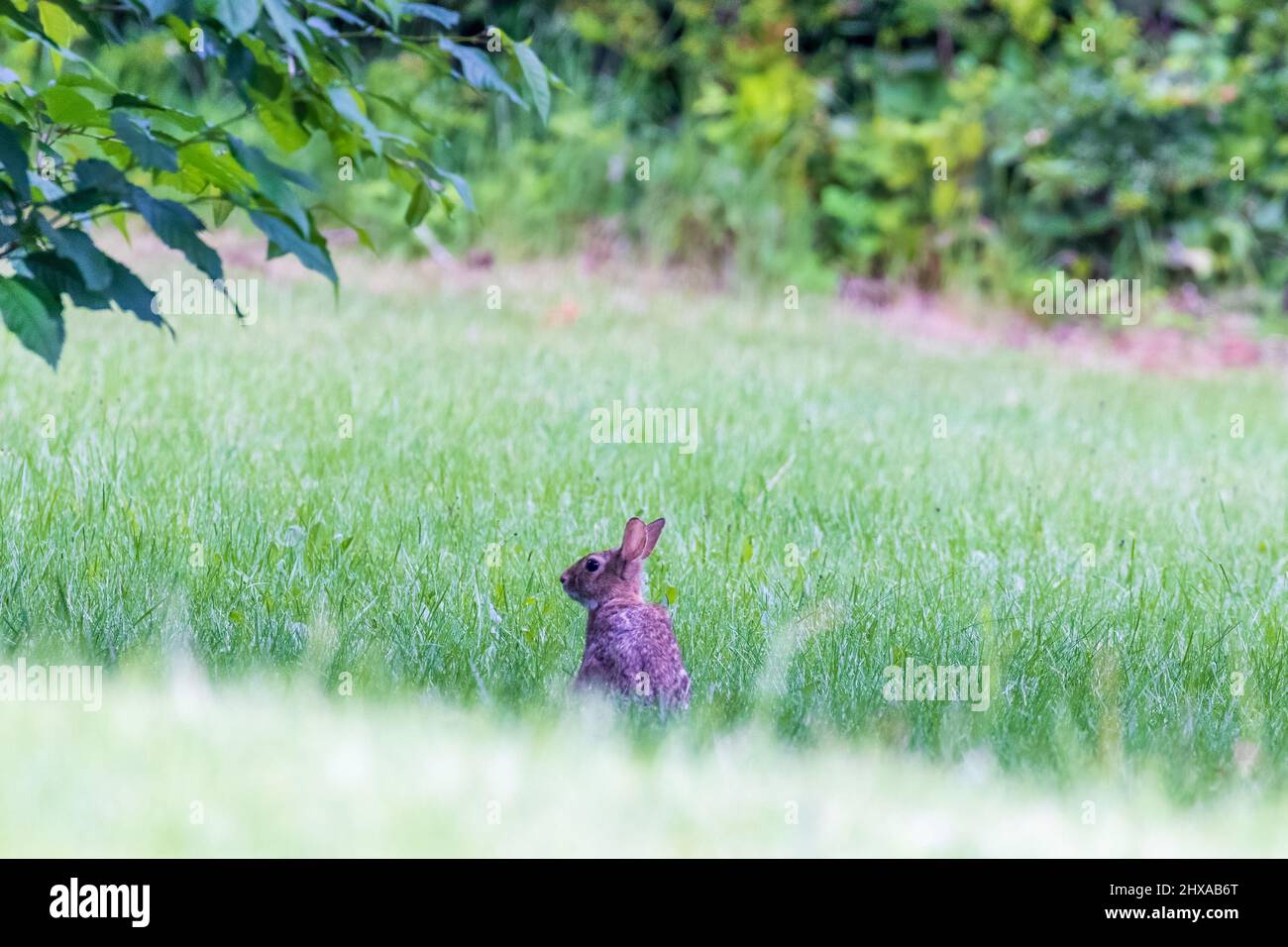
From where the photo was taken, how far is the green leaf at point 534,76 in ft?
12.3

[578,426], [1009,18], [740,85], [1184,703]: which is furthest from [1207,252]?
[1184,703]

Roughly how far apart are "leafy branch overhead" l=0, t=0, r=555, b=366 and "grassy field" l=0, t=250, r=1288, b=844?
35.4 inches

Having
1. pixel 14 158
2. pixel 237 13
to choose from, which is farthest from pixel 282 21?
pixel 14 158

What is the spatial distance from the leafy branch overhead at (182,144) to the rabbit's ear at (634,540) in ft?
2.90

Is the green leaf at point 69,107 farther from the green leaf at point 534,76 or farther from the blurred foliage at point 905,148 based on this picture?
the blurred foliage at point 905,148

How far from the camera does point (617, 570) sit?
422 centimetres

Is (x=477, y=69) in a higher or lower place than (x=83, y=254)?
higher

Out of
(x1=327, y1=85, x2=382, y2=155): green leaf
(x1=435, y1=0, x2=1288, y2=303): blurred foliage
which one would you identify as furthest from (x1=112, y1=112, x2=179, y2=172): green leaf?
(x1=435, y1=0, x2=1288, y2=303): blurred foliage

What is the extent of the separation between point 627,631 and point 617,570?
37 cm

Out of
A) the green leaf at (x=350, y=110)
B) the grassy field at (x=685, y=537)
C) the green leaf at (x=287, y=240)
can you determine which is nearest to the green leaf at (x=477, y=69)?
the green leaf at (x=350, y=110)

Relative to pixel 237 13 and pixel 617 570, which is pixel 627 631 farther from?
pixel 237 13
